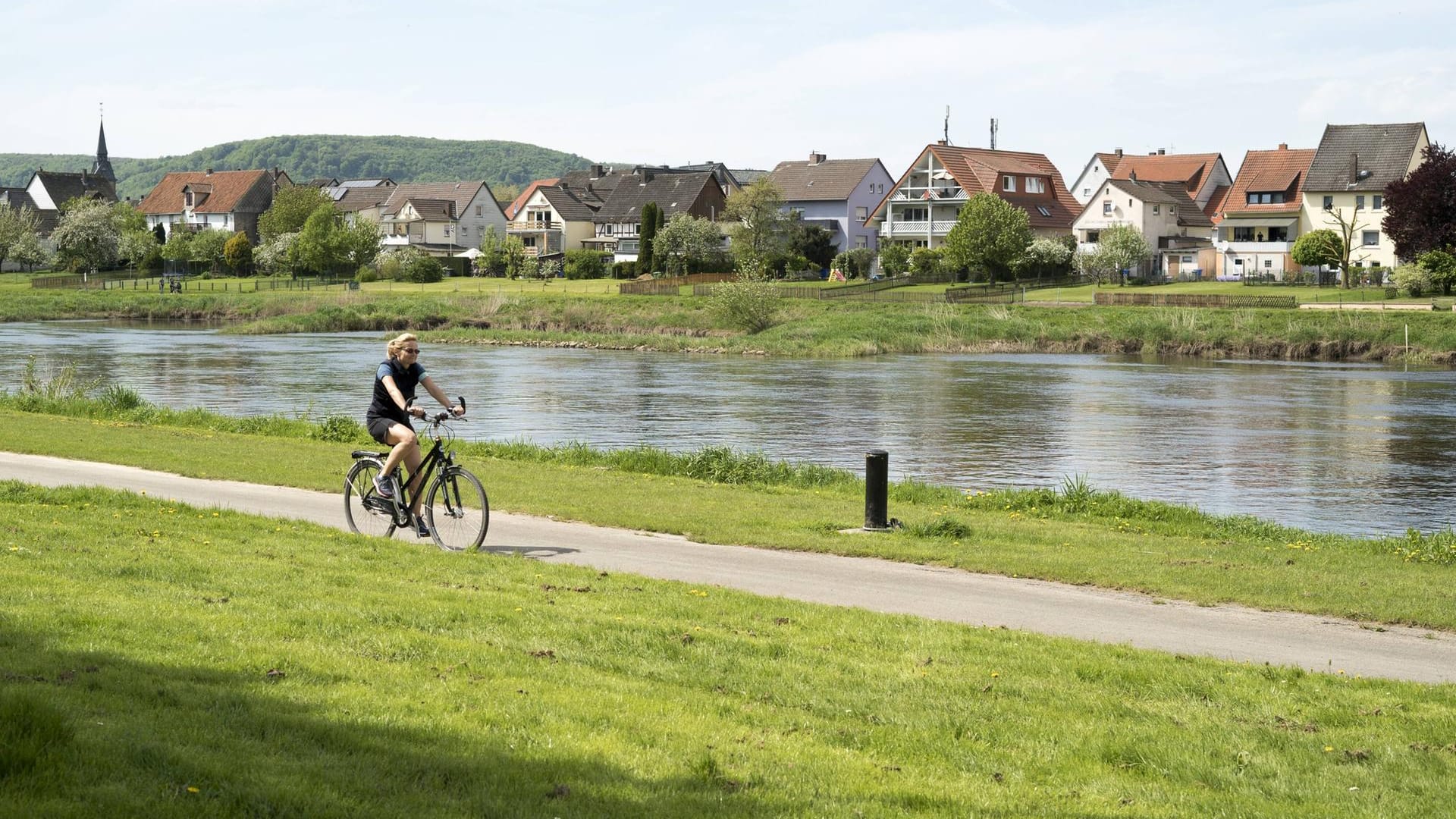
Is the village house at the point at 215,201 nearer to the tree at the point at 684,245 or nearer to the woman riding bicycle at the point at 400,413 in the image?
the tree at the point at 684,245

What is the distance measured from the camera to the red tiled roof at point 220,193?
5861 inches

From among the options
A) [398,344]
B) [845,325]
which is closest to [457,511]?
[398,344]

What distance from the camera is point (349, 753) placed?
630 centimetres

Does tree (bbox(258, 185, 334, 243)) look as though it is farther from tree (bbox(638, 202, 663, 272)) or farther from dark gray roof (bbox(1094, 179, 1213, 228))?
dark gray roof (bbox(1094, 179, 1213, 228))

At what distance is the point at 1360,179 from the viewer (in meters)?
92.8

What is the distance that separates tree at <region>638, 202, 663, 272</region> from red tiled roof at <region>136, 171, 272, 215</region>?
201 feet

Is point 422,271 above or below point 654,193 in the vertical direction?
below

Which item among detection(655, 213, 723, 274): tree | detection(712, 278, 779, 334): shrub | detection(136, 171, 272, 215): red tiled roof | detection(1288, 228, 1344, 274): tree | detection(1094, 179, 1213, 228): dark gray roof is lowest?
detection(712, 278, 779, 334): shrub

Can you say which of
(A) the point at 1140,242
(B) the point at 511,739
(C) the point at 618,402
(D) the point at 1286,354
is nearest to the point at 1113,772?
(B) the point at 511,739

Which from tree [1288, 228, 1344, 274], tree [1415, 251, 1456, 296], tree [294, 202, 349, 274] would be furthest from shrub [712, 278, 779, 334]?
tree [294, 202, 349, 274]

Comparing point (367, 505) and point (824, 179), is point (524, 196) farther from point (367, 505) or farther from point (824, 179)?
point (367, 505)

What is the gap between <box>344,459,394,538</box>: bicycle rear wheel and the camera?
14.1 m

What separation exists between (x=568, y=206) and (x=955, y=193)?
42828 millimetres

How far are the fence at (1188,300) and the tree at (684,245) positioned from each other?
35878mm
